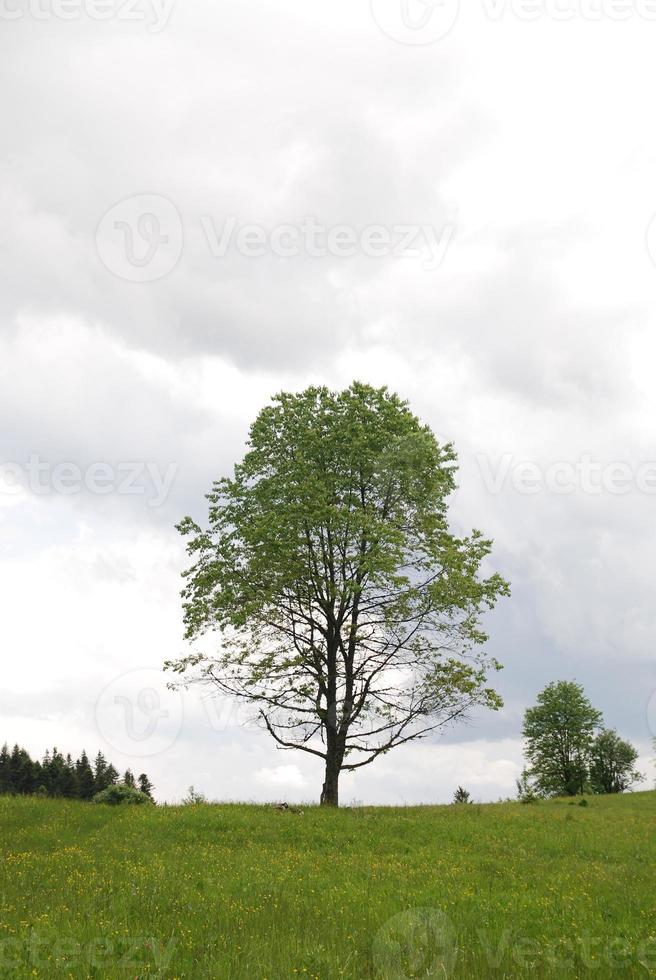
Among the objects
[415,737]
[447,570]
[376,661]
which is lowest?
[415,737]

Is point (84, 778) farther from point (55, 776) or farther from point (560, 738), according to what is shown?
point (560, 738)

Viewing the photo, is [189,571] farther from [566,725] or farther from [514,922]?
[566,725]

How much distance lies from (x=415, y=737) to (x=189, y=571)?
11332 mm

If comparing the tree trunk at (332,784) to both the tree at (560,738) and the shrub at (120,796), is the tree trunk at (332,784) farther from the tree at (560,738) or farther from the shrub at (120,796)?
the tree at (560,738)

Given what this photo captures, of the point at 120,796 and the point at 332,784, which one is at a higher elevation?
the point at 332,784

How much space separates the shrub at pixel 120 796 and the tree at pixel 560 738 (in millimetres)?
57733

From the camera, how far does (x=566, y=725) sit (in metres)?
75.2

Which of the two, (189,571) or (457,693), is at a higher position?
(189,571)

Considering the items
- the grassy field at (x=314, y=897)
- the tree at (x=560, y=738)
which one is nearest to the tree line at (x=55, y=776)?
the tree at (x=560, y=738)

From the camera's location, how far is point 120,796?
27.3 m

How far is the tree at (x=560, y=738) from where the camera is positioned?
74375 mm

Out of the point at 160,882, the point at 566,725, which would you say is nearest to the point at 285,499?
the point at 160,882

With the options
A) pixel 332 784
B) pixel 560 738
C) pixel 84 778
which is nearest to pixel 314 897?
pixel 332 784

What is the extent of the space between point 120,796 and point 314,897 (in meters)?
15.5
